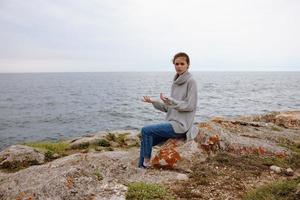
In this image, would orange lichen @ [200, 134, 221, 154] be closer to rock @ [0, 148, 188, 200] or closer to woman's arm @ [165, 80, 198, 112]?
Answer: woman's arm @ [165, 80, 198, 112]

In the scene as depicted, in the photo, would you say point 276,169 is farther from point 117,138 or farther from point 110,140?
point 117,138

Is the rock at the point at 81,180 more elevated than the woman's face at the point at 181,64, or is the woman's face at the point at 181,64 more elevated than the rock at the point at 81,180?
the woman's face at the point at 181,64

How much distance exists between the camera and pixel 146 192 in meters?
6.41

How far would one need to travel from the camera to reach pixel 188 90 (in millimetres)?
8539

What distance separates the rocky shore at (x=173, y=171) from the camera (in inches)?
260

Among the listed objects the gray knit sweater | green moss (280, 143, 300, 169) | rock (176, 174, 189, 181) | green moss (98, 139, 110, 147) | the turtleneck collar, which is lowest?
green moss (98, 139, 110, 147)

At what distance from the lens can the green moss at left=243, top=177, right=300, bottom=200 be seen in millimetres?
6152

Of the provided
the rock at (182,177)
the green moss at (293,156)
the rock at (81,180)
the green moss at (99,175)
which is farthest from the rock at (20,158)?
the green moss at (293,156)

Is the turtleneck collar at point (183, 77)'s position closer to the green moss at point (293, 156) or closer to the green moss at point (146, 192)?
the green moss at point (146, 192)

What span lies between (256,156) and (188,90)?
9.85 ft

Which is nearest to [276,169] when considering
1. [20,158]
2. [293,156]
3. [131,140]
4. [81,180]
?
[293,156]

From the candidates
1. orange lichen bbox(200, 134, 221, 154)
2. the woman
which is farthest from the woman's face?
orange lichen bbox(200, 134, 221, 154)

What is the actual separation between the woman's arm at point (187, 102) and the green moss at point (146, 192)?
2372 mm

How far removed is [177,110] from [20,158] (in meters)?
6.27
